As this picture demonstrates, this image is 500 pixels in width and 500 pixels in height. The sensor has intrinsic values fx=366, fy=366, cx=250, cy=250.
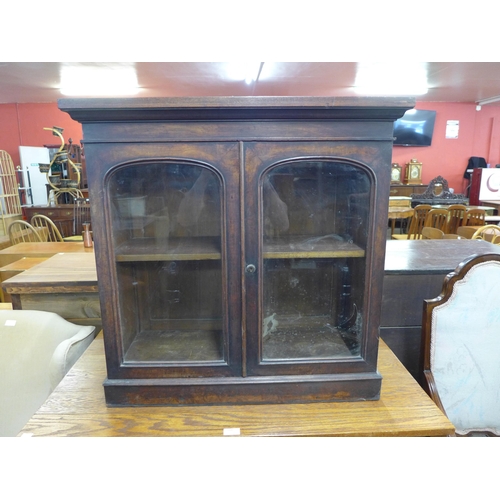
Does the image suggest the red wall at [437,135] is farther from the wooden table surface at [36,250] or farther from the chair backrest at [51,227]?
the wooden table surface at [36,250]

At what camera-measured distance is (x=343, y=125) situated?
0.72m

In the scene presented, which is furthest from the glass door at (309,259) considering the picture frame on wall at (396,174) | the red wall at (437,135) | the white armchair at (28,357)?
the picture frame on wall at (396,174)

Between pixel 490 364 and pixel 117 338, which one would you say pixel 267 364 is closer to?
pixel 117 338

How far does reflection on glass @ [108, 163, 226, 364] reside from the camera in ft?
2.55

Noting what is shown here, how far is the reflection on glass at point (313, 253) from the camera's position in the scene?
0.78m

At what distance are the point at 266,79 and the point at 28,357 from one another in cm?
347

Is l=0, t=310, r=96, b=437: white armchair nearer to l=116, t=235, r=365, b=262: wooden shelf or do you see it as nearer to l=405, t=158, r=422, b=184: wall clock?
l=116, t=235, r=365, b=262: wooden shelf

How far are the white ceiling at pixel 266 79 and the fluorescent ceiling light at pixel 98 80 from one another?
9 cm

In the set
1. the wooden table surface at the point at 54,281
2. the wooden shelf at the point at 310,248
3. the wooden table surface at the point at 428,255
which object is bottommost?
the wooden table surface at the point at 54,281

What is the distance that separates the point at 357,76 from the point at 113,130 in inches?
139

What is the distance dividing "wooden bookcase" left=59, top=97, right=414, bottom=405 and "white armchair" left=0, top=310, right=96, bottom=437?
0.30 m

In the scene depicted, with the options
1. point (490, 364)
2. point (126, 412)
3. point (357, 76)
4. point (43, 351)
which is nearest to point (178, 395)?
point (126, 412)

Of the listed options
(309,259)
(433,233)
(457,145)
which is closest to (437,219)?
(433,233)

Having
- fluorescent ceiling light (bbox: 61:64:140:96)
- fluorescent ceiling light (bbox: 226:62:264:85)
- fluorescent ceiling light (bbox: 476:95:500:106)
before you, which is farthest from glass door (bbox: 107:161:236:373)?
fluorescent ceiling light (bbox: 476:95:500:106)
